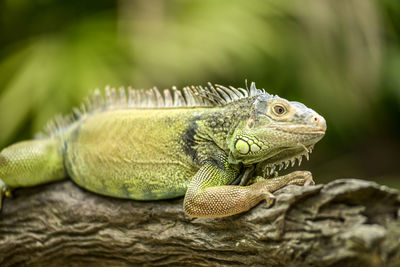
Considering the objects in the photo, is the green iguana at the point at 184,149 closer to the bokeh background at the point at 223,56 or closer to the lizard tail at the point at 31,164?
the lizard tail at the point at 31,164

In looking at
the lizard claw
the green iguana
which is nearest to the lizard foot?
the green iguana

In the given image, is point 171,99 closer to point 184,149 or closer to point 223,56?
point 184,149

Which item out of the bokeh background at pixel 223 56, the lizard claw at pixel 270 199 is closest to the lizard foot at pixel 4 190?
the bokeh background at pixel 223 56

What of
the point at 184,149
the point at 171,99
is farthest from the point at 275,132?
the point at 171,99

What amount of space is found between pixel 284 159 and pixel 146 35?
4944 millimetres

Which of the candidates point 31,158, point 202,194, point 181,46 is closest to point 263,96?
point 202,194

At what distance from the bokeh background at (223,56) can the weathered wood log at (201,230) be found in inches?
111

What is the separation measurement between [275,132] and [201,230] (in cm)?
97

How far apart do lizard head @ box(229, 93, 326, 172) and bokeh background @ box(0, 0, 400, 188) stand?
3713 millimetres

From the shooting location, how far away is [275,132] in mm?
3051

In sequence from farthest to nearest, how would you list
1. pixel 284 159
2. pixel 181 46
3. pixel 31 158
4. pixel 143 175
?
pixel 181 46 < pixel 31 158 < pixel 143 175 < pixel 284 159

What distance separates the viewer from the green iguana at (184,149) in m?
3.02

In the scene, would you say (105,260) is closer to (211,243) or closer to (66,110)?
(211,243)

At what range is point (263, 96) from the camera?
3.26 metres
